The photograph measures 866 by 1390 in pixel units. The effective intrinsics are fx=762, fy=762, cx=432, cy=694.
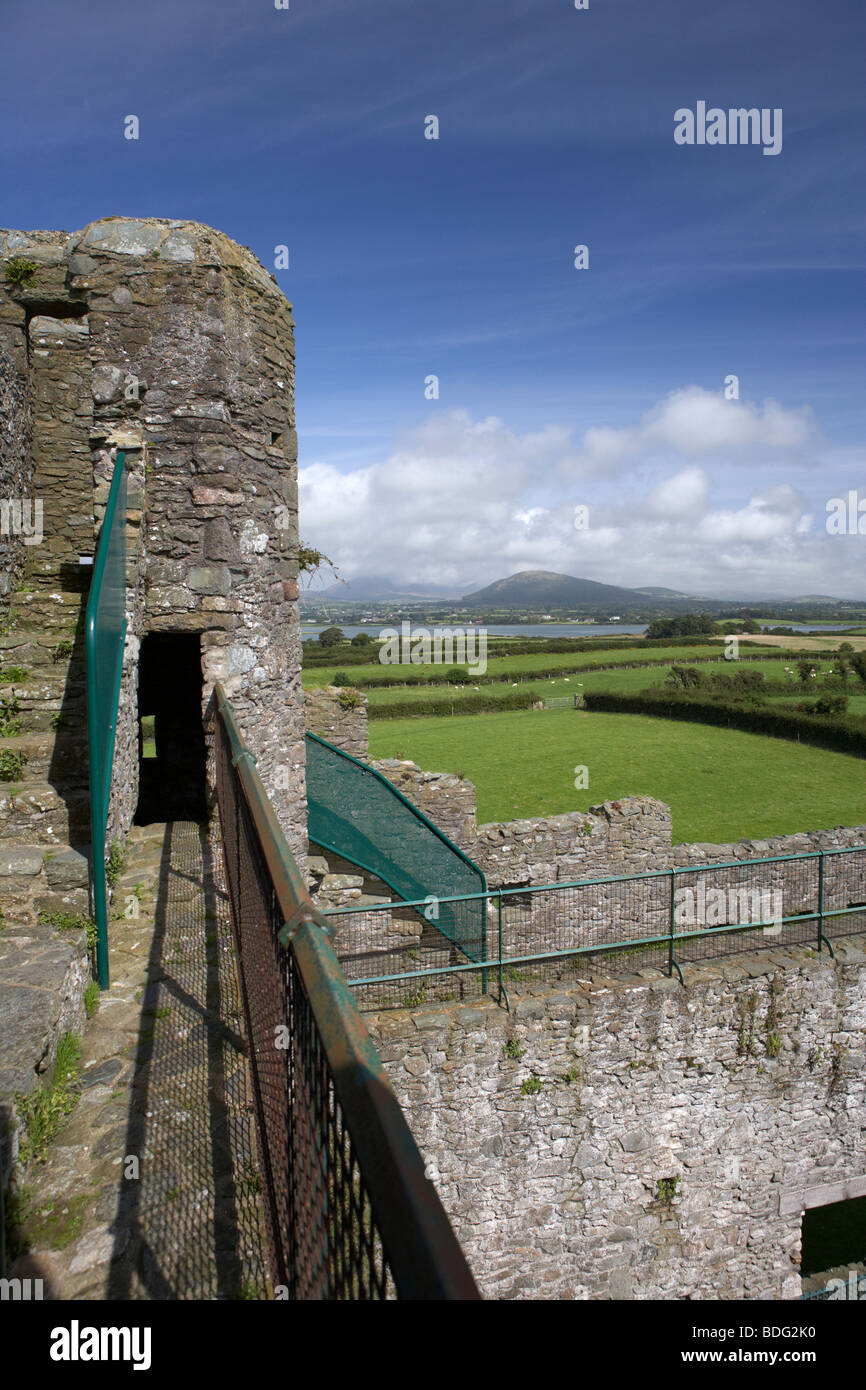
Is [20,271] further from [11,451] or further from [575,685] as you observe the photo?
[575,685]

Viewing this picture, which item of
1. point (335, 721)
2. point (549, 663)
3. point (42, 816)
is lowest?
point (335, 721)

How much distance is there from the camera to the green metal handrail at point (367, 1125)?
3.30 ft

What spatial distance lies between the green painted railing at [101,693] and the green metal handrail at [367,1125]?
6.72 ft

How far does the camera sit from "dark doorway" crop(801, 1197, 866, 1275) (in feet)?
32.1

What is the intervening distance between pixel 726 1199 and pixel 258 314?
10491 mm

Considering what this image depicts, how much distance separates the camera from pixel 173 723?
37.7ft

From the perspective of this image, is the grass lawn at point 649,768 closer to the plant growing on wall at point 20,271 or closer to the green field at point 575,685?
the green field at point 575,685

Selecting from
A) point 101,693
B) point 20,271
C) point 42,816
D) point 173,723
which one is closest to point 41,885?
point 42,816

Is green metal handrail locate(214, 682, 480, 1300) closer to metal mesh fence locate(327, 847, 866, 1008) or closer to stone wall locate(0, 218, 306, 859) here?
stone wall locate(0, 218, 306, 859)

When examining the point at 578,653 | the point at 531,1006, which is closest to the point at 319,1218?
the point at 531,1006

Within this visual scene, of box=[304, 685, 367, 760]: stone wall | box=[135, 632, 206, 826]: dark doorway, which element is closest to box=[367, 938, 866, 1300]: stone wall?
box=[135, 632, 206, 826]: dark doorway

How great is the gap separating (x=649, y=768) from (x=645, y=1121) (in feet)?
77.9
